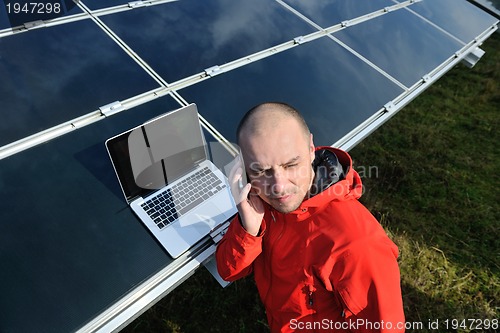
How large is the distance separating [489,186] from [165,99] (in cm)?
461

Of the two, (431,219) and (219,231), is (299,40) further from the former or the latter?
(431,219)

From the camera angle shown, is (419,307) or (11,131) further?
(419,307)

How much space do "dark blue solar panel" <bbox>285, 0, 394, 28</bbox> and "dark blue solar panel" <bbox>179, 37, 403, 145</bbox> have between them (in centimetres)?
51

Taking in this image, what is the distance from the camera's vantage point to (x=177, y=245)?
208 centimetres

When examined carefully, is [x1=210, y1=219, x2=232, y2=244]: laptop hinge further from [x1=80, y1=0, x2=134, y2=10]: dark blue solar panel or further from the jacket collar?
[x1=80, y1=0, x2=134, y2=10]: dark blue solar panel

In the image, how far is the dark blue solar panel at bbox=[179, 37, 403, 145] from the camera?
286cm

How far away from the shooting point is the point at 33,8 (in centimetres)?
301

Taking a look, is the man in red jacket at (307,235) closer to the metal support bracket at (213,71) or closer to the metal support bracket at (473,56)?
the metal support bracket at (213,71)

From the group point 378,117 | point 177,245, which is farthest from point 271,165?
point 378,117

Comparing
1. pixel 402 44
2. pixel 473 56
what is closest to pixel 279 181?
pixel 402 44

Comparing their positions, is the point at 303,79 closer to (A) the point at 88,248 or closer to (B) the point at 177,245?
(B) the point at 177,245

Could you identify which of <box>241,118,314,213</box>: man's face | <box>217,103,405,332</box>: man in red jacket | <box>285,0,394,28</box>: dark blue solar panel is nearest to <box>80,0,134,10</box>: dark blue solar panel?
<box>285,0,394,28</box>: dark blue solar panel

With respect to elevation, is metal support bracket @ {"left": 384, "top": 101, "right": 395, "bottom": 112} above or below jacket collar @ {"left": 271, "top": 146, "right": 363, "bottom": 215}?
below

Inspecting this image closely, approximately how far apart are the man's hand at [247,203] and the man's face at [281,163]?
9 cm
